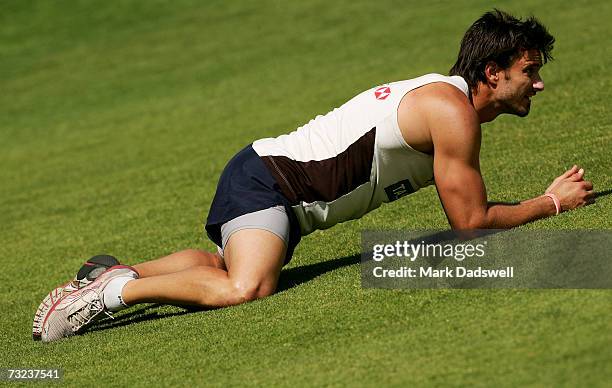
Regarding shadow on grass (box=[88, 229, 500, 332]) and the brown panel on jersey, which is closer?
the brown panel on jersey

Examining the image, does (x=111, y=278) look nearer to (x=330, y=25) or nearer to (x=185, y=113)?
(x=185, y=113)

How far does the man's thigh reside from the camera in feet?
16.9

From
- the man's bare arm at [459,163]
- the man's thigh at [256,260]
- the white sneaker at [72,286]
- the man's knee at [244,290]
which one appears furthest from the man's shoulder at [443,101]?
the white sneaker at [72,286]

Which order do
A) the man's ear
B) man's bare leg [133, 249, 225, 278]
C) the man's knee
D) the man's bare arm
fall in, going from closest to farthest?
the man's bare arm, the man's knee, the man's ear, man's bare leg [133, 249, 225, 278]

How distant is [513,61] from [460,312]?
161cm

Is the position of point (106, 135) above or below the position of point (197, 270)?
below

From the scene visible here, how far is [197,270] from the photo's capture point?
529cm

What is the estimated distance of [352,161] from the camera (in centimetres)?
523

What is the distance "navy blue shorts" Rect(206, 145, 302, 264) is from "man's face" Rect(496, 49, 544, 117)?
1.24m

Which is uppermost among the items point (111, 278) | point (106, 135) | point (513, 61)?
point (513, 61)

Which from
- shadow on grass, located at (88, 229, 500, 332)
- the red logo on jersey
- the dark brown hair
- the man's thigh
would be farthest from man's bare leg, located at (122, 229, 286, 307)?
the dark brown hair

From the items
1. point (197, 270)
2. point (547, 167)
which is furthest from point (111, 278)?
point (547, 167)

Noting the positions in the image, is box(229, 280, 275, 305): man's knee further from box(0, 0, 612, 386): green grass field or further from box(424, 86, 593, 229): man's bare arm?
box(424, 86, 593, 229): man's bare arm

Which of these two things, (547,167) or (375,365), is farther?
(547,167)
